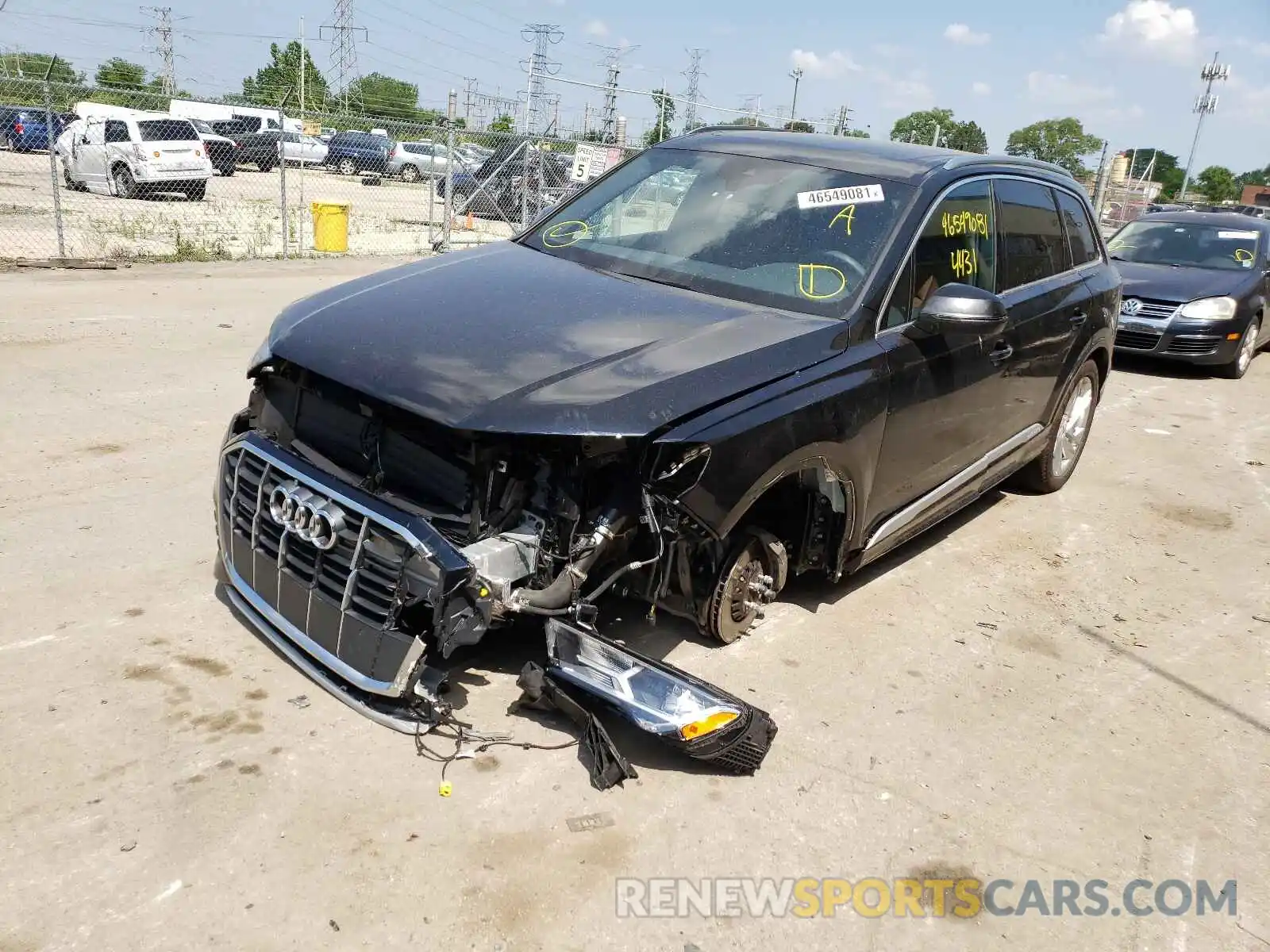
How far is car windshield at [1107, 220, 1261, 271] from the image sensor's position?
11.4 meters

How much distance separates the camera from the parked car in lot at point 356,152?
32.3 meters

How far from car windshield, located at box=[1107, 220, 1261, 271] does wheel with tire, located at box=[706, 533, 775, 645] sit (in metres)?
9.70

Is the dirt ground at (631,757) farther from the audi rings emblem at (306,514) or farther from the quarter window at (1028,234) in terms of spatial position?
the quarter window at (1028,234)

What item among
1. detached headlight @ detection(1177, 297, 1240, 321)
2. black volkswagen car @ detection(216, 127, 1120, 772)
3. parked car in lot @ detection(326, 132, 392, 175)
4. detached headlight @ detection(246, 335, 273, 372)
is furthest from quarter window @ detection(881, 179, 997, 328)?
parked car in lot @ detection(326, 132, 392, 175)

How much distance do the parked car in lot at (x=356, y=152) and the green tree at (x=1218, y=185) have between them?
4522 centimetres

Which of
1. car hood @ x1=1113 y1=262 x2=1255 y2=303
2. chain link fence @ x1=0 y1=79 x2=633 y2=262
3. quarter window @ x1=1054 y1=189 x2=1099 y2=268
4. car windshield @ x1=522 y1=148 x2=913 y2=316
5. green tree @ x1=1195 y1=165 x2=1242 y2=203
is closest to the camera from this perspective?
car windshield @ x1=522 y1=148 x2=913 y2=316

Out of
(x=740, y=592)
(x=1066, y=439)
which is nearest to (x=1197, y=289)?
(x=1066, y=439)

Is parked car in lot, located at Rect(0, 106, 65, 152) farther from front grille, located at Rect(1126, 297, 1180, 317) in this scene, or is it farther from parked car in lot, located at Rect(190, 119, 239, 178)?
front grille, located at Rect(1126, 297, 1180, 317)

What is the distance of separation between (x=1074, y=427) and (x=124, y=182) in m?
19.4

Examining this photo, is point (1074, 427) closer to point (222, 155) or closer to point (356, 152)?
point (222, 155)

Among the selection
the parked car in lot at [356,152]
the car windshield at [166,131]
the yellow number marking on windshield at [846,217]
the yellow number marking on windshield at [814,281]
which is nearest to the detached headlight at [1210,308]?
the yellow number marking on windshield at [846,217]

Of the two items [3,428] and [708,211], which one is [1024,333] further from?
[3,428]

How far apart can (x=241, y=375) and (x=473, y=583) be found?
5129 millimetres

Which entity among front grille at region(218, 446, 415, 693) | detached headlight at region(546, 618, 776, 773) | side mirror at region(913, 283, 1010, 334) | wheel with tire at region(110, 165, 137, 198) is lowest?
detached headlight at region(546, 618, 776, 773)
